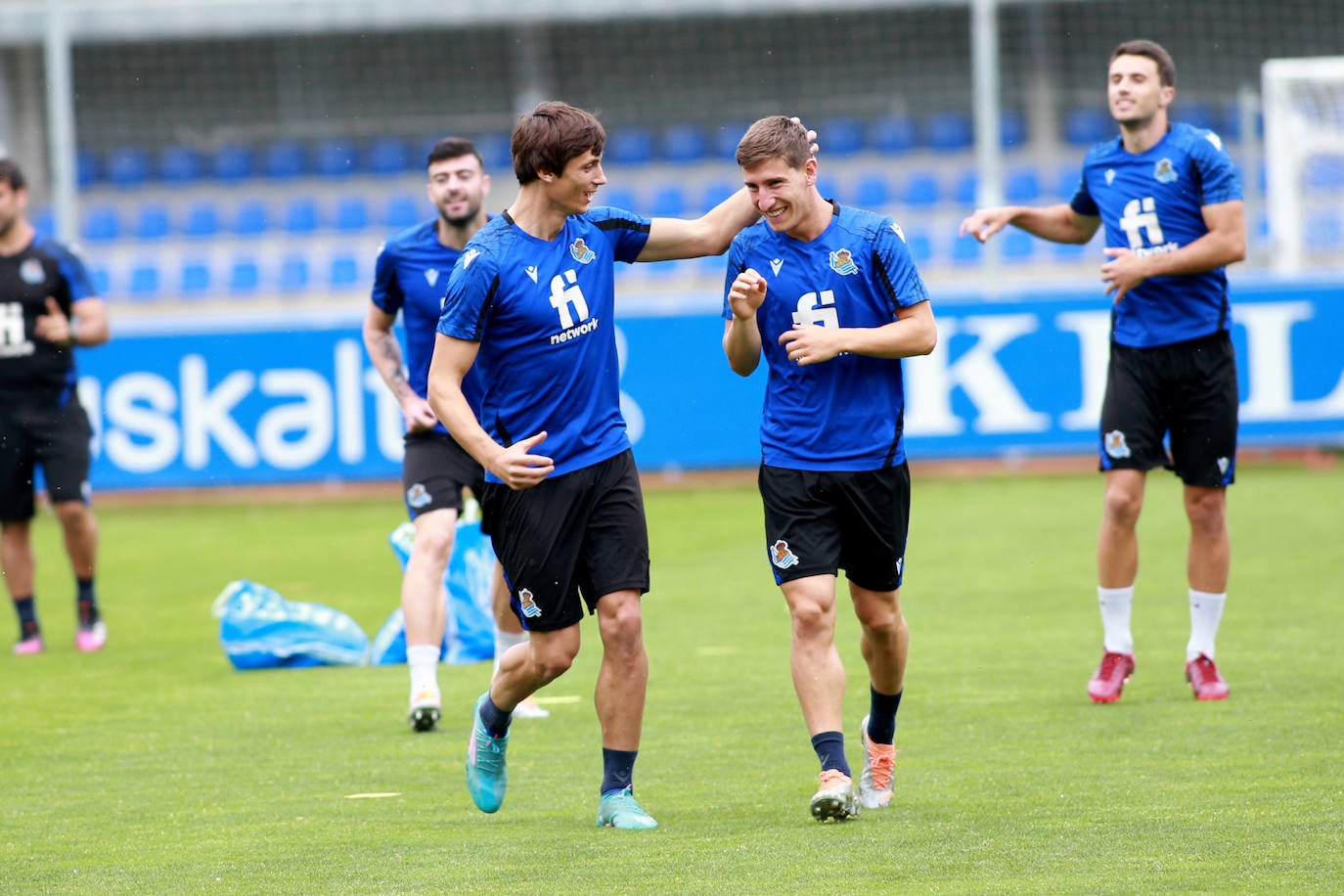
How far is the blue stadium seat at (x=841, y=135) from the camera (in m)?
19.4

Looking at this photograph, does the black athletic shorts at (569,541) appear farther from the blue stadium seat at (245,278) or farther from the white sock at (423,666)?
the blue stadium seat at (245,278)

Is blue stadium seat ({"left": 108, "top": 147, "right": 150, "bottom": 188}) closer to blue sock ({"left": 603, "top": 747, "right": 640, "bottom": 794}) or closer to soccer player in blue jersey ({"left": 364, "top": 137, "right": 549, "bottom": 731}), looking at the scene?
soccer player in blue jersey ({"left": 364, "top": 137, "right": 549, "bottom": 731})

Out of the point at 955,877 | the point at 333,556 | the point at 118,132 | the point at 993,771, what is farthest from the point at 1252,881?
the point at 118,132

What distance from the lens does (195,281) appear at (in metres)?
20.1

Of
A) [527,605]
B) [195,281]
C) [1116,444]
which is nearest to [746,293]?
[527,605]

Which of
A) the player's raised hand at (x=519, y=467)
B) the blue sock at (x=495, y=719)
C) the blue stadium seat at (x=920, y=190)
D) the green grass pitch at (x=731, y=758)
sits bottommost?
the green grass pitch at (x=731, y=758)

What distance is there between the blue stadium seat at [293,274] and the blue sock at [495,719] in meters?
14.9

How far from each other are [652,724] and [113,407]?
9475 millimetres

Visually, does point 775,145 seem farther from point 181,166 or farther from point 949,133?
point 181,166

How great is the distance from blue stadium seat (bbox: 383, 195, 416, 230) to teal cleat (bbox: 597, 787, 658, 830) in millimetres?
16293

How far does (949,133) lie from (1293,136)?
14.9 feet

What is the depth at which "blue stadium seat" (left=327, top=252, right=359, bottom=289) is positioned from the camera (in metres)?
19.5

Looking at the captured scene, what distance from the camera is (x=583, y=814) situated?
540 centimetres

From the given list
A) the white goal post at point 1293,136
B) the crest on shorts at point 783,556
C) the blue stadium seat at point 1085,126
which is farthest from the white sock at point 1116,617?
the blue stadium seat at point 1085,126
